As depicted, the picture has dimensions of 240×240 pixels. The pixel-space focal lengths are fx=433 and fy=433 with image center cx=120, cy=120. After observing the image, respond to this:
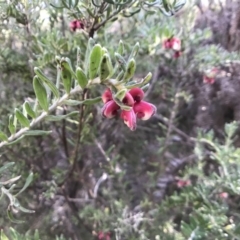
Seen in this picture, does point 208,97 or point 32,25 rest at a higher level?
point 32,25

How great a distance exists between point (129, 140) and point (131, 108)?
2.66 feet

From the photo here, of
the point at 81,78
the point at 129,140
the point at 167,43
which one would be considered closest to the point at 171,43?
the point at 167,43

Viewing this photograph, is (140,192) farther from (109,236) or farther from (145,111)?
(145,111)

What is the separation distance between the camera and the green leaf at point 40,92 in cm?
47

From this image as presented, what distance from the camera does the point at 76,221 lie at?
1.07 meters

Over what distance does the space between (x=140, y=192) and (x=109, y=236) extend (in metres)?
0.31

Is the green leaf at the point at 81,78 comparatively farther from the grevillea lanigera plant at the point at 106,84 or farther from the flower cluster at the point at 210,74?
the flower cluster at the point at 210,74

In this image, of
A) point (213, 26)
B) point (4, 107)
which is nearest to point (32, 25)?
point (4, 107)

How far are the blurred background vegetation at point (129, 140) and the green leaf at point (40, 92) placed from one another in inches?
6.1

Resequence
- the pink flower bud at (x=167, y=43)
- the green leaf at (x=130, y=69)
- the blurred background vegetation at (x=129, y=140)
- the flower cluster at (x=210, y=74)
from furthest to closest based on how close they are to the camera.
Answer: the flower cluster at (x=210, y=74), the pink flower bud at (x=167, y=43), the blurred background vegetation at (x=129, y=140), the green leaf at (x=130, y=69)

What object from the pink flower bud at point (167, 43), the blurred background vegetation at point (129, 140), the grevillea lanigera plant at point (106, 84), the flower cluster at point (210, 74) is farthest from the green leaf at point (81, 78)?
the flower cluster at point (210, 74)

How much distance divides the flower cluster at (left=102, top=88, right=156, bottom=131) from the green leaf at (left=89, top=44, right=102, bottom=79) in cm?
4

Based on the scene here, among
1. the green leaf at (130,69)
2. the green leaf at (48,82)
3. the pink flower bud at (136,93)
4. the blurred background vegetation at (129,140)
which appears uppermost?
the green leaf at (130,69)

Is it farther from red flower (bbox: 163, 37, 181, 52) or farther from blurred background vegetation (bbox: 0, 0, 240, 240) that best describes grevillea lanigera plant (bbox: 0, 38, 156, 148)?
red flower (bbox: 163, 37, 181, 52)
